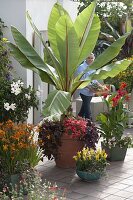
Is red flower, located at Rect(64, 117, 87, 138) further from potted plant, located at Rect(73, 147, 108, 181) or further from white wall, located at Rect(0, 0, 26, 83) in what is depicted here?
white wall, located at Rect(0, 0, 26, 83)

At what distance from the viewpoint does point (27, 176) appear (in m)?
5.72

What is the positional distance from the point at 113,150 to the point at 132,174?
811 mm

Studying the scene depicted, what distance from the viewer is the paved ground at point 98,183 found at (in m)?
6.09

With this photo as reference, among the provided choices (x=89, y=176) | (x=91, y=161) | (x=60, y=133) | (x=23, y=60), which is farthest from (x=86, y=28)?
(x=89, y=176)

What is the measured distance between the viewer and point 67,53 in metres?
7.25

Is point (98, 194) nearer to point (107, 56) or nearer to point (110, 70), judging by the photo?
point (110, 70)

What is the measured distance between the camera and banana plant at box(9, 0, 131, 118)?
277 inches

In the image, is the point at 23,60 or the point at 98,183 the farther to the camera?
the point at 23,60

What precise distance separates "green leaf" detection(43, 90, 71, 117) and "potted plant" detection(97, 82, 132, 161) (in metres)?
1.18

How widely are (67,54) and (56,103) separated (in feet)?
3.36

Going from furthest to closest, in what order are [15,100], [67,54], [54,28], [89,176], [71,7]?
[71,7] → [15,100] → [54,28] → [67,54] → [89,176]

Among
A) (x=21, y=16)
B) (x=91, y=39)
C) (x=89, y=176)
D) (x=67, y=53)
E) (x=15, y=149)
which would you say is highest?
(x=21, y=16)

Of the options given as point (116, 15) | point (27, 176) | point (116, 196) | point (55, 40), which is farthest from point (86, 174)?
point (116, 15)

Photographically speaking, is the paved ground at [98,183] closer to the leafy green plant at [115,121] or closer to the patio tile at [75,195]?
the patio tile at [75,195]
